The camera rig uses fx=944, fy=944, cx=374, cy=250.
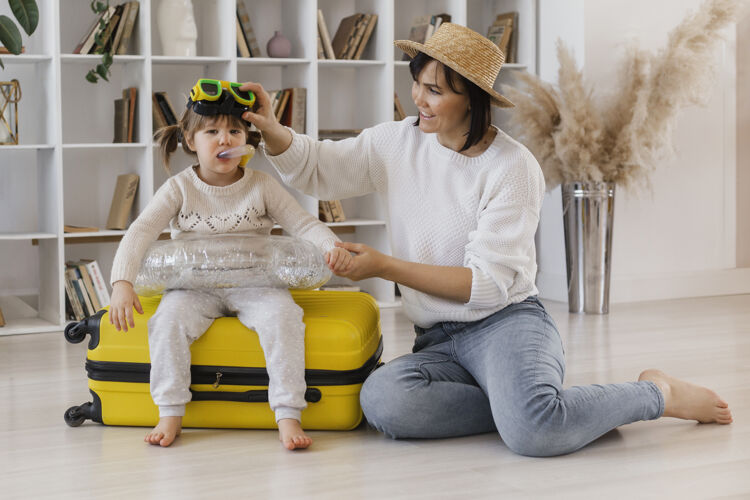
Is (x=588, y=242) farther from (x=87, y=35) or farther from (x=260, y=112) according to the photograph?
(x=87, y=35)

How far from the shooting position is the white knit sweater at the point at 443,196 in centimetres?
203

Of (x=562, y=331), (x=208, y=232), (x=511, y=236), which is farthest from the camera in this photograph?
(x=562, y=331)

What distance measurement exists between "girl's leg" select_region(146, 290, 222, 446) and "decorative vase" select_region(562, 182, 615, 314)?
2141 millimetres

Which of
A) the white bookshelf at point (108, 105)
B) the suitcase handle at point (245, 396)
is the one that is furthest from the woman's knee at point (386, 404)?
the white bookshelf at point (108, 105)

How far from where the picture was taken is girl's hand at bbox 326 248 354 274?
1.94 m

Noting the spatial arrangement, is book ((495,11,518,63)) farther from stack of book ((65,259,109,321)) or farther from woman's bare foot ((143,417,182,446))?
woman's bare foot ((143,417,182,446))

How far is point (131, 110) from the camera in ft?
12.2

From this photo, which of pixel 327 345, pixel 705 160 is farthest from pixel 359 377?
pixel 705 160

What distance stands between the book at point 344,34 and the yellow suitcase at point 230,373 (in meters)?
2.17

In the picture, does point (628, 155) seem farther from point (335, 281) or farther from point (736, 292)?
point (335, 281)

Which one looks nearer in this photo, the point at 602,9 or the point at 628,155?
the point at 628,155

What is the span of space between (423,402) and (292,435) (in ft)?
0.92

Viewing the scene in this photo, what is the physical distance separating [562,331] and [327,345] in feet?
5.05

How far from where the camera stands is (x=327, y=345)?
207cm
